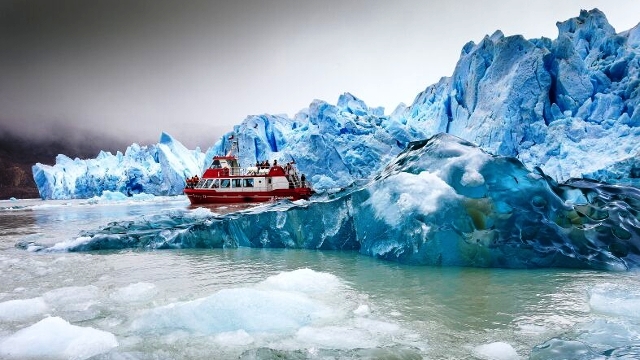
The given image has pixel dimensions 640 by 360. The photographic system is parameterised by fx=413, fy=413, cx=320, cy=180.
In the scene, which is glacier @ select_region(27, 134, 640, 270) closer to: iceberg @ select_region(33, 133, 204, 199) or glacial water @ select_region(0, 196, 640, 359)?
glacial water @ select_region(0, 196, 640, 359)

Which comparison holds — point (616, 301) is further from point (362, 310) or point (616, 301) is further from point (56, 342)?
point (56, 342)

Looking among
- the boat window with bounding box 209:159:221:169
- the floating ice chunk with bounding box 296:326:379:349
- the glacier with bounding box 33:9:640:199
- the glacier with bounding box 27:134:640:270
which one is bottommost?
the floating ice chunk with bounding box 296:326:379:349

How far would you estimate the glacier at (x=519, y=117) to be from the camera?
75.8 ft

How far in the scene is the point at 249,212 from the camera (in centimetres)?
862

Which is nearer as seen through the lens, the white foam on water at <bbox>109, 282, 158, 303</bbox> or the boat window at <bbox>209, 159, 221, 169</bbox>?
the white foam on water at <bbox>109, 282, 158, 303</bbox>

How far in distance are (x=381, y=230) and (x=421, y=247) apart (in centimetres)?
76

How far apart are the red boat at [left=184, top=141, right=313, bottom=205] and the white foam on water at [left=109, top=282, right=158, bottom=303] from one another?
17830 millimetres

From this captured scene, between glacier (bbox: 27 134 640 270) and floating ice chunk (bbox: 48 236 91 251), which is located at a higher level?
glacier (bbox: 27 134 640 270)

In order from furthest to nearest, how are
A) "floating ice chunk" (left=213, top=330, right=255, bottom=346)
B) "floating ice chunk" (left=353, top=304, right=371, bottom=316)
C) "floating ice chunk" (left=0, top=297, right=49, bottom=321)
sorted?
"floating ice chunk" (left=0, top=297, right=49, bottom=321)
"floating ice chunk" (left=353, top=304, right=371, bottom=316)
"floating ice chunk" (left=213, top=330, right=255, bottom=346)

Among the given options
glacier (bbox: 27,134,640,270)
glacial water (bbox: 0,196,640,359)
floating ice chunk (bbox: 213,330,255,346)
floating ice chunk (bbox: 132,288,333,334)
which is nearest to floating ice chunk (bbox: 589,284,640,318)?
glacial water (bbox: 0,196,640,359)

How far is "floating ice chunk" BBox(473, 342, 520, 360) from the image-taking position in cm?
283


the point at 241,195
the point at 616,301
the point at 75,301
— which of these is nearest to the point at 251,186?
the point at 241,195

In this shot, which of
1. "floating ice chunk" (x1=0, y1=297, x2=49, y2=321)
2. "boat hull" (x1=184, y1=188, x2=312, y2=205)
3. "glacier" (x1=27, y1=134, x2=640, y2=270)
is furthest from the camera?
"boat hull" (x1=184, y1=188, x2=312, y2=205)

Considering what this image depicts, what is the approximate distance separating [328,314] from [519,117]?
25761 mm
